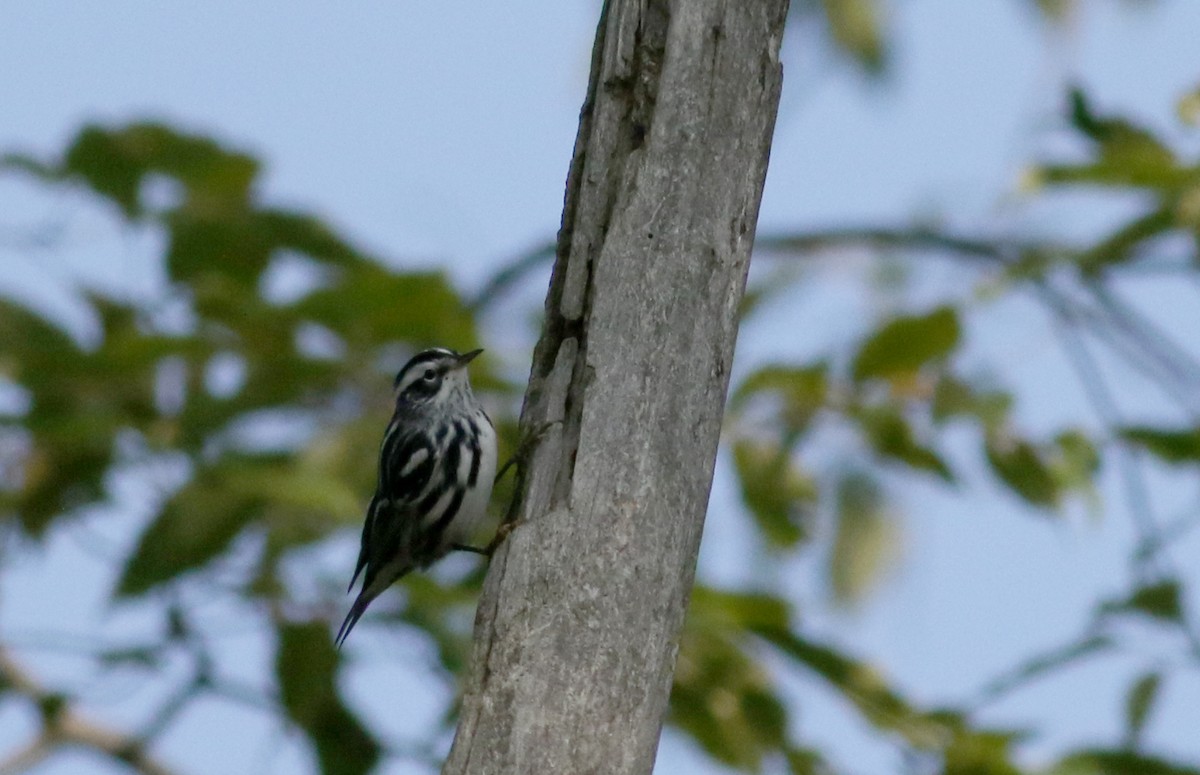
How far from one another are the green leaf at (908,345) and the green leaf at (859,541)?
9.32 ft

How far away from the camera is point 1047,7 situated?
31.5ft

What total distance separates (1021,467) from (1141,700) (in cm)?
84

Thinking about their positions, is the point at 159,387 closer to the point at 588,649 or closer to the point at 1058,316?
the point at 588,649

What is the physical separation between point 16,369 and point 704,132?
2.71 metres

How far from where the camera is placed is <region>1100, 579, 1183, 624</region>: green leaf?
16.5 ft

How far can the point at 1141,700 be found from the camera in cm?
508

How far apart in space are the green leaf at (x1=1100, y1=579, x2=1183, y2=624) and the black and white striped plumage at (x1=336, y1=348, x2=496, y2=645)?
2097mm

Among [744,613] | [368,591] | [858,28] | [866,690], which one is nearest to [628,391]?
[744,613]

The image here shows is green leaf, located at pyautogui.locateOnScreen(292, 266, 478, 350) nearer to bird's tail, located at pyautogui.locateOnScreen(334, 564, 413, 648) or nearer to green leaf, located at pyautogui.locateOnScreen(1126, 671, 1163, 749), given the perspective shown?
bird's tail, located at pyautogui.locateOnScreen(334, 564, 413, 648)

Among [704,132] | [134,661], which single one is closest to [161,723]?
[134,661]

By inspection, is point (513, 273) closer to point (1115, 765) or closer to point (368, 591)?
point (368, 591)

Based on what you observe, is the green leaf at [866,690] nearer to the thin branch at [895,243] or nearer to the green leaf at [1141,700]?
the green leaf at [1141,700]

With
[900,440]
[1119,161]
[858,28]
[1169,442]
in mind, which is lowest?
[900,440]

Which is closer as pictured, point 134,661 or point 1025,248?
point 134,661
